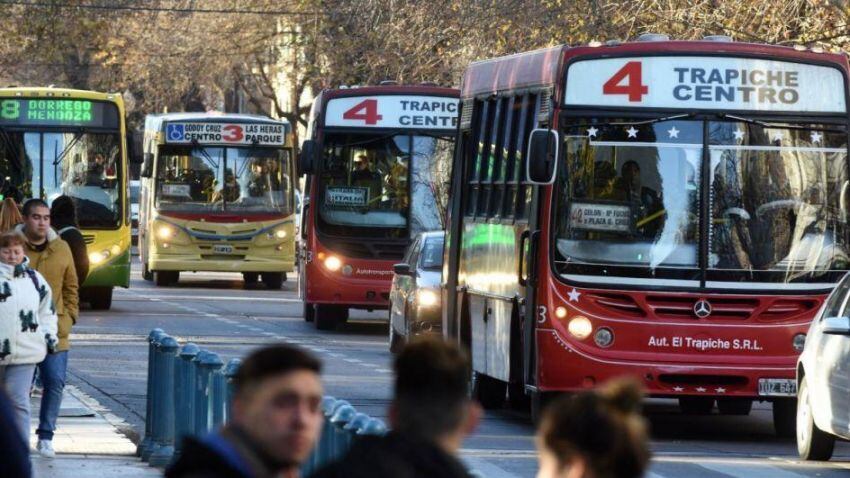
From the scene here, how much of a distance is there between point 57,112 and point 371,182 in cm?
574

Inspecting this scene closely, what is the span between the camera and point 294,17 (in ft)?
175

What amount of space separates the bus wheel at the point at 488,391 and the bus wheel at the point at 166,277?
Answer: 22486mm

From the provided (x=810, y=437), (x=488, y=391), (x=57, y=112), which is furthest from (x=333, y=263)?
(x=810, y=437)

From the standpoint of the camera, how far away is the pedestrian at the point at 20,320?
10.9m

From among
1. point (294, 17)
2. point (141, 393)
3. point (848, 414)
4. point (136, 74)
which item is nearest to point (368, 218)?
point (141, 393)

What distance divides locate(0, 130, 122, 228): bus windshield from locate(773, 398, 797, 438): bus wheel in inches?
646

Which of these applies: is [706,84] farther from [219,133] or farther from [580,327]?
[219,133]

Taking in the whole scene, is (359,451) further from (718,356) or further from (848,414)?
(718,356)

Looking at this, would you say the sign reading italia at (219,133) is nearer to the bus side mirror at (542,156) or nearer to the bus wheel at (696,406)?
the bus wheel at (696,406)

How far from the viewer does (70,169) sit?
2984cm

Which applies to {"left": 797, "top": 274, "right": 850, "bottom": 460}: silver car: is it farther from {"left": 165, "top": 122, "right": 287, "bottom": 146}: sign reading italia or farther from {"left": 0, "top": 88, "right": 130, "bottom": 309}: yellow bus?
{"left": 165, "top": 122, "right": 287, "bottom": 146}: sign reading italia

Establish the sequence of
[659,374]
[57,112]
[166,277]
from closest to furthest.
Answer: [659,374] → [57,112] → [166,277]

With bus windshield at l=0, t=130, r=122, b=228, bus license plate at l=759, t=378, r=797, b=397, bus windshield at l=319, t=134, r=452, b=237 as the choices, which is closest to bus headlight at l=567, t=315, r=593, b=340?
bus license plate at l=759, t=378, r=797, b=397

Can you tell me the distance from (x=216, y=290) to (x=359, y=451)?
33.8 m
